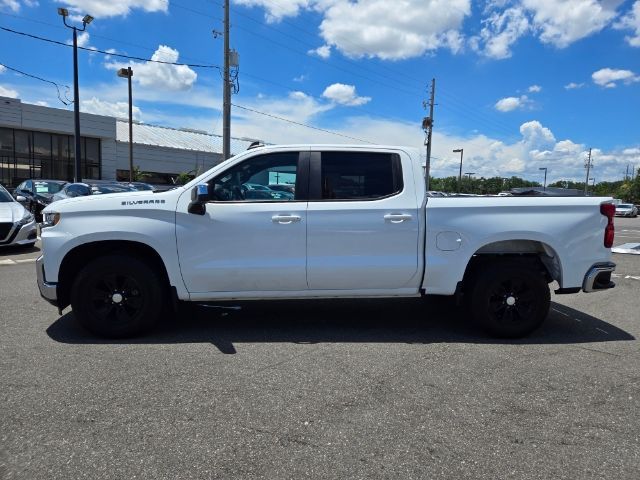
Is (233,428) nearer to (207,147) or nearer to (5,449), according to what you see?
(5,449)

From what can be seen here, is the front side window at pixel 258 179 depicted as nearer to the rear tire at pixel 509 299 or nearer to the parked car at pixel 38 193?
the rear tire at pixel 509 299

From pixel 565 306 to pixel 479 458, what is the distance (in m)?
4.36

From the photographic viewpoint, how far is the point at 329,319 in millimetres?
5605

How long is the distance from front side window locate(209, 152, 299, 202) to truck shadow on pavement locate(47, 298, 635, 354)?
139cm

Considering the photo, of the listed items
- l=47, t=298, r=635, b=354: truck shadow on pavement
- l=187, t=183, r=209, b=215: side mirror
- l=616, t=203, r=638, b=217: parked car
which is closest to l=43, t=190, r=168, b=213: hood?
l=187, t=183, r=209, b=215: side mirror

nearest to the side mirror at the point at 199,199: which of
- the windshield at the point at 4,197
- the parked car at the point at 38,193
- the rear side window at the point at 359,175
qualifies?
the rear side window at the point at 359,175

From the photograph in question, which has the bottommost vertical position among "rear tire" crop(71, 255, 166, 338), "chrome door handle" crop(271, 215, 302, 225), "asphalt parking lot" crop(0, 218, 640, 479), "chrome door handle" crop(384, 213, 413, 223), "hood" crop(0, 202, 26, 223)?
"asphalt parking lot" crop(0, 218, 640, 479)

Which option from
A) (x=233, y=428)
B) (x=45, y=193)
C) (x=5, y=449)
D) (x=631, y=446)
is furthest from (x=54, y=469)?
(x=45, y=193)

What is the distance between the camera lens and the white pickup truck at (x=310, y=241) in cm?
468

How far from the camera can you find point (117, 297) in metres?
4.75

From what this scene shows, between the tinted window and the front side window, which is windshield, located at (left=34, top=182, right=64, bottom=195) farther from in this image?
the front side window

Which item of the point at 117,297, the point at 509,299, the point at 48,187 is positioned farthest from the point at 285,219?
the point at 48,187

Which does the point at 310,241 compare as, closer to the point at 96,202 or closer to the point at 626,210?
the point at 96,202

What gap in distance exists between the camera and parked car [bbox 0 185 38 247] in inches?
384
